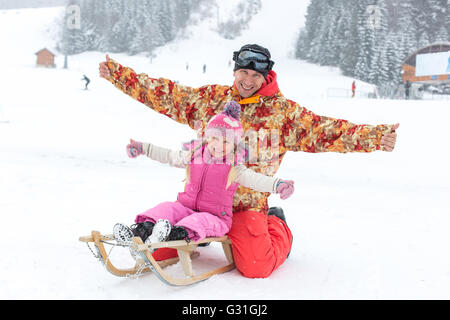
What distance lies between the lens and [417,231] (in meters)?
4.13

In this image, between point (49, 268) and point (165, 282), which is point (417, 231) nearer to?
point (165, 282)

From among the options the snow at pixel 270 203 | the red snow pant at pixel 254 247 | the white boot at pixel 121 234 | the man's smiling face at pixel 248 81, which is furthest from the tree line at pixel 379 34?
the white boot at pixel 121 234

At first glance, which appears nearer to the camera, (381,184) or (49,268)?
(49,268)

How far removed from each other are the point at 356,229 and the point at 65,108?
1641cm

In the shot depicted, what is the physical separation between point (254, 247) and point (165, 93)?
4.22 feet

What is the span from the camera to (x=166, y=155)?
2.76 m

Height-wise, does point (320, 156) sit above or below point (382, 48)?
below

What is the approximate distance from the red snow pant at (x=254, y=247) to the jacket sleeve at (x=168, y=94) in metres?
0.76

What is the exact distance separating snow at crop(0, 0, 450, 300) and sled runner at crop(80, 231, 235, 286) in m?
0.05

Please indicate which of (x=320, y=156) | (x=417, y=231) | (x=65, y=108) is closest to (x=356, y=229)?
(x=417, y=231)

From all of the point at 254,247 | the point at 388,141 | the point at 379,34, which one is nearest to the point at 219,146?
the point at 254,247

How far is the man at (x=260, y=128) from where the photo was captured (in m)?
2.86

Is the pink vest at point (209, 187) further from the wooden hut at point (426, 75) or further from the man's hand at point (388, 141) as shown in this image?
→ the wooden hut at point (426, 75)

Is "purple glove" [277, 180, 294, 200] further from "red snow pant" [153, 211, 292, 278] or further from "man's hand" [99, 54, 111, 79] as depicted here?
"man's hand" [99, 54, 111, 79]
